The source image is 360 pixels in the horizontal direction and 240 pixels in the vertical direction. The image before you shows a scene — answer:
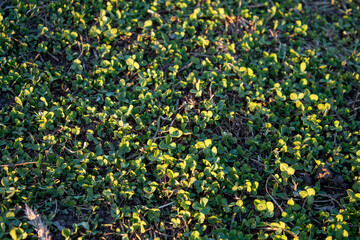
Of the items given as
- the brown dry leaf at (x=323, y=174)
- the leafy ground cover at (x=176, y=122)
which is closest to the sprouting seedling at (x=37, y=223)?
the leafy ground cover at (x=176, y=122)

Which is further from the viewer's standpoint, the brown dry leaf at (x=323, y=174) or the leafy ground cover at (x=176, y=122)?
the brown dry leaf at (x=323, y=174)

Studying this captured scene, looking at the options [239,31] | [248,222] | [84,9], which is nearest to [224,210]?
[248,222]

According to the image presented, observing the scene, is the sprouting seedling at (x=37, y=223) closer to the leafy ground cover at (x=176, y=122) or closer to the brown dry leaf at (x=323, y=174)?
the leafy ground cover at (x=176, y=122)

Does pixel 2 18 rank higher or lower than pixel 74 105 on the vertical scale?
higher

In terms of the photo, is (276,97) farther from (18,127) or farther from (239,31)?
(18,127)

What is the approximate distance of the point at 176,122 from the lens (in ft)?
8.54

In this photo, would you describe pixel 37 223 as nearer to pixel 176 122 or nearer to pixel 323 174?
pixel 176 122

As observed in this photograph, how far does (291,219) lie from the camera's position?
7.34ft

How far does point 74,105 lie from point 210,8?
158cm

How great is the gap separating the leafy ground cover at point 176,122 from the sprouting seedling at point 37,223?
4cm

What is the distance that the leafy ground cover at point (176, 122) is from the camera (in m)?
2.18

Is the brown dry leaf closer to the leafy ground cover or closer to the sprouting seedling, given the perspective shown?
the leafy ground cover

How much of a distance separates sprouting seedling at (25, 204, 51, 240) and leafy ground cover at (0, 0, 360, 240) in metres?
→ 0.04

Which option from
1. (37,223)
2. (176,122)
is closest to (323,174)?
(176,122)
